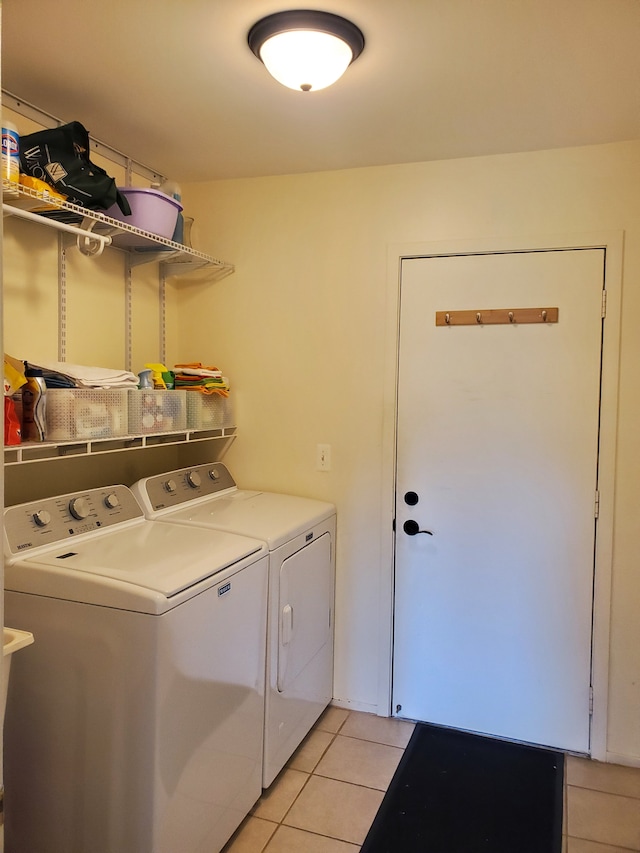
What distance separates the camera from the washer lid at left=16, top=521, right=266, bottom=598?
1.64 m

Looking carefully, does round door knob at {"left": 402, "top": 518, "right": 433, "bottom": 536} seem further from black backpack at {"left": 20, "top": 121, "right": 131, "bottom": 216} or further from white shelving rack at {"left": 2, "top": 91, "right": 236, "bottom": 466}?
black backpack at {"left": 20, "top": 121, "right": 131, "bottom": 216}

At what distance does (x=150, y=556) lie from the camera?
5.96 feet

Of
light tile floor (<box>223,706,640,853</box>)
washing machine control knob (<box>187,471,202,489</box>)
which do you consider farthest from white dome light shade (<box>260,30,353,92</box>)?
light tile floor (<box>223,706,640,853</box>)

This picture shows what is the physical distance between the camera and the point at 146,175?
273cm

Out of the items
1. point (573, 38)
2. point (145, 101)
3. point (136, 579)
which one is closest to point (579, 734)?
point (136, 579)

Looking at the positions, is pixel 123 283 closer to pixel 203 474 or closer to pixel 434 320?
pixel 203 474

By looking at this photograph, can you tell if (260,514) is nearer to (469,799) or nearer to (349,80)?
(469,799)

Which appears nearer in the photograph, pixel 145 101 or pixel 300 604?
pixel 145 101

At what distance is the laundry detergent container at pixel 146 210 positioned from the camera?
2.30 metres

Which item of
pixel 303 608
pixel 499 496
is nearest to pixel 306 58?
pixel 499 496

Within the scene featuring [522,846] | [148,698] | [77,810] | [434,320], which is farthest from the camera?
[434,320]

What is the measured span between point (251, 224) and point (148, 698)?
2069 millimetres

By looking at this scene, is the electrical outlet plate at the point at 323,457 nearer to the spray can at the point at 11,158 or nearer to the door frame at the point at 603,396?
the door frame at the point at 603,396

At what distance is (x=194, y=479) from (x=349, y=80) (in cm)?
159
